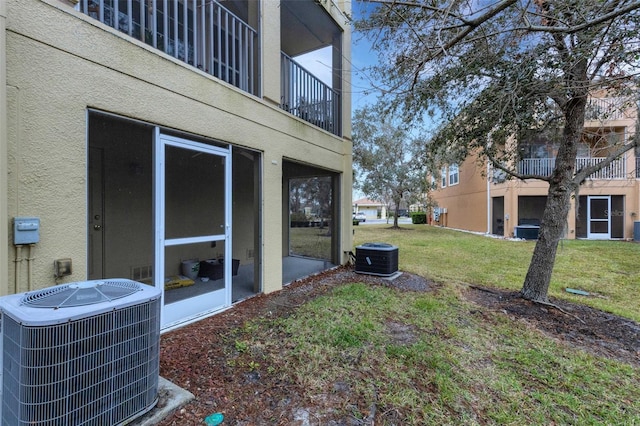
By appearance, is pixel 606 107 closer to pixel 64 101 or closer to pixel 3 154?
pixel 64 101

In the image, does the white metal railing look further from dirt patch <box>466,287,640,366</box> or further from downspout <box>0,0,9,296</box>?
downspout <box>0,0,9,296</box>

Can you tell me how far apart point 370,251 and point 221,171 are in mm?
3622

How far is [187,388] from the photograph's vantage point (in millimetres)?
2404

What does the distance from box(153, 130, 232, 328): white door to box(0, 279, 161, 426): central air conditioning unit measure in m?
1.51

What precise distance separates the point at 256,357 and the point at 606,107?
6840mm

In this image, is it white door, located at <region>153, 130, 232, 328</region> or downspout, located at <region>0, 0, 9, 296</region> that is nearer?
downspout, located at <region>0, 0, 9, 296</region>

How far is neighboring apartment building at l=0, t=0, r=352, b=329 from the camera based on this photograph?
2.35 m

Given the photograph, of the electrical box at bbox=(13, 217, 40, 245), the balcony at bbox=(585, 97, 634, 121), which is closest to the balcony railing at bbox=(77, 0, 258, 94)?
the electrical box at bbox=(13, 217, 40, 245)

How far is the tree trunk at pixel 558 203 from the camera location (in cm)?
472

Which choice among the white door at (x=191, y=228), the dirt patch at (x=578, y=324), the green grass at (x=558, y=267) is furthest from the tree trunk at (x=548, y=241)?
the white door at (x=191, y=228)

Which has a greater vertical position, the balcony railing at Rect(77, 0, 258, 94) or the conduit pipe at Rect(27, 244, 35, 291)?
the balcony railing at Rect(77, 0, 258, 94)

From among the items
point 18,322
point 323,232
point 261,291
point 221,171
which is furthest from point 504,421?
point 323,232

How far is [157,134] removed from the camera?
333cm

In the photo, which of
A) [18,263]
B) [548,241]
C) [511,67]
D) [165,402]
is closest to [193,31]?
[18,263]
